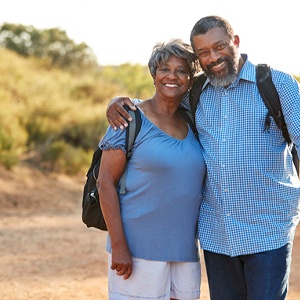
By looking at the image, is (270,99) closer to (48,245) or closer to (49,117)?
(48,245)

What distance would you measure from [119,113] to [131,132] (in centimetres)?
16

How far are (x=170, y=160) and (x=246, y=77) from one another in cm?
62

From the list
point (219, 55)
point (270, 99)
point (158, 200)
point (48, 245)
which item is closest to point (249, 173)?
point (270, 99)

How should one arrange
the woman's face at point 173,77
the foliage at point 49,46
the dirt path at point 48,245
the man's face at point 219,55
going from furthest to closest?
1. the foliage at point 49,46
2. the dirt path at point 48,245
3. the woman's face at point 173,77
4. the man's face at point 219,55

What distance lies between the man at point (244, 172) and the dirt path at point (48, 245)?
2945 mm

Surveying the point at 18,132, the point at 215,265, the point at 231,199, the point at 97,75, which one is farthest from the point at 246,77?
the point at 97,75

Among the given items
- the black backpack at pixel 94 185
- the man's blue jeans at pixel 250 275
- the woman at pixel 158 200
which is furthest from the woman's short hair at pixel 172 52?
the man's blue jeans at pixel 250 275

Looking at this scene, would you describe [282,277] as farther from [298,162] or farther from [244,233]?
[298,162]

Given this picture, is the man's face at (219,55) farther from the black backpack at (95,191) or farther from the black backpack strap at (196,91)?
the black backpack at (95,191)

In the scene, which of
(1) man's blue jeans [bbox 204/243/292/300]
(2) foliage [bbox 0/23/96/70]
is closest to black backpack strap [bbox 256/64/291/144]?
(1) man's blue jeans [bbox 204/243/292/300]

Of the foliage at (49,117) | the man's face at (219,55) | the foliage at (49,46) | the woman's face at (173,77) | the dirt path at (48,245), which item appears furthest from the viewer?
the foliage at (49,46)

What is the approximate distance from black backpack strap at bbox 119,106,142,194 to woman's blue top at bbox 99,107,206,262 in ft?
0.07

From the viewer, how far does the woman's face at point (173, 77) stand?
13.6 feet

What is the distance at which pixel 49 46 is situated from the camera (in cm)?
3572
